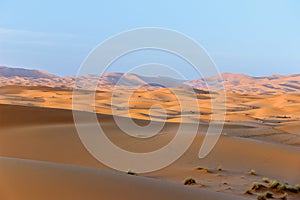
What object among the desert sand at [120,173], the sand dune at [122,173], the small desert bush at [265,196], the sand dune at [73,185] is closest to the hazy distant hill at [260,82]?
the sand dune at [122,173]

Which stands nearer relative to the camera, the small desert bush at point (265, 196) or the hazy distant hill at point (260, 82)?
the small desert bush at point (265, 196)

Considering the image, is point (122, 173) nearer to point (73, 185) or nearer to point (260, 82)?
point (73, 185)

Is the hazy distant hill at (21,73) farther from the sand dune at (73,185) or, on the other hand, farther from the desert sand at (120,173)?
the sand dune at (73,185)

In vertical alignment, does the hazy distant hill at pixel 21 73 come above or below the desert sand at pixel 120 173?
above

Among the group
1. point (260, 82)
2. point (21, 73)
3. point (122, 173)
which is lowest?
point (122, 173)

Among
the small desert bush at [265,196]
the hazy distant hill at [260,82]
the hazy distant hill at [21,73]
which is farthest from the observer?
the hazy distant hill at [21,73]

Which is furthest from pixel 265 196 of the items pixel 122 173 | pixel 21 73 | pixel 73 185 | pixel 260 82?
pixel 21 73

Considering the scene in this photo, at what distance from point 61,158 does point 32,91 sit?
137ft

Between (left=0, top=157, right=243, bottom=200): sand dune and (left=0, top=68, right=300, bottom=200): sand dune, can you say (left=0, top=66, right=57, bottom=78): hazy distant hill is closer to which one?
(left=0, top=68, right=300, bottom=200): sand dune

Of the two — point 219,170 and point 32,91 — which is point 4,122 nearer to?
point 219,170

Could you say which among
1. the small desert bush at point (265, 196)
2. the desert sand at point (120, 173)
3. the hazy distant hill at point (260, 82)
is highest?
the hazy distant hill at point (260, 82)

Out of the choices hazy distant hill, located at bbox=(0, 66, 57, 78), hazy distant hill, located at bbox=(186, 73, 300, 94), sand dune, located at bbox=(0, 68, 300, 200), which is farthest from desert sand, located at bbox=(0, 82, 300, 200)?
hazy distant hill, located at bbox=(0, 66, 57, 78)

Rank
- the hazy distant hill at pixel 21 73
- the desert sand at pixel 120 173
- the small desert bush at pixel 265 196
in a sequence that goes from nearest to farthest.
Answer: the desert sand at pixel 120 173 → the small desert bush at pixel 265 196 → the hazy distant hill at pixel 21 73

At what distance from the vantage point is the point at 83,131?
17.1 meters
